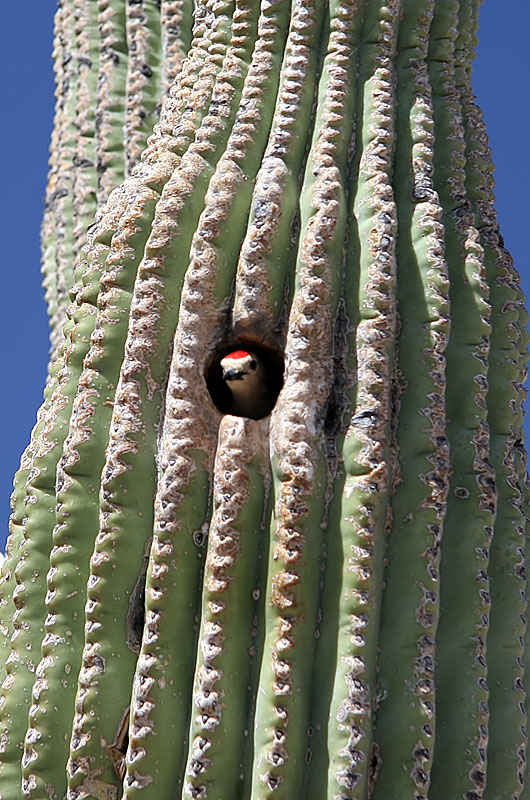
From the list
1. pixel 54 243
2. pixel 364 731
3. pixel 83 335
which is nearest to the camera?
pixel 364 731

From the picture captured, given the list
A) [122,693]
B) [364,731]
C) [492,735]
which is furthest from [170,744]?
[492,735]

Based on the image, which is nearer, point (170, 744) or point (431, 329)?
point (170, 744)

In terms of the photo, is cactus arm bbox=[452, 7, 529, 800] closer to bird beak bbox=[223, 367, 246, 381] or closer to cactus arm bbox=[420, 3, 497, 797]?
cactus arm bbox=[420, 3, 497, 797]

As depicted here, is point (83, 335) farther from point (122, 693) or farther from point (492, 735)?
point (492, 735)

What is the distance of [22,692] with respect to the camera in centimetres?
212

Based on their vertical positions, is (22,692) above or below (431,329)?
below

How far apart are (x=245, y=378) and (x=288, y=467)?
0.20 m

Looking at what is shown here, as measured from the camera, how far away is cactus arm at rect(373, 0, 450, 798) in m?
1.89

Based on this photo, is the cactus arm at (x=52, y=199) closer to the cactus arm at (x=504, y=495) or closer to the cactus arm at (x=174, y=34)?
the cactus arm at (x=174, y=34)

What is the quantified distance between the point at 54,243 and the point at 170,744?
8.36 feet

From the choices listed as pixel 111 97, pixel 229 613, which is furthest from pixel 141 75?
pixel 229 613

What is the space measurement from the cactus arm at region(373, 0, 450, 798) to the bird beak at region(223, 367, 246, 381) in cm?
28

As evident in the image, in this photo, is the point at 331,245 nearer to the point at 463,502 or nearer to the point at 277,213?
the point at 277,213

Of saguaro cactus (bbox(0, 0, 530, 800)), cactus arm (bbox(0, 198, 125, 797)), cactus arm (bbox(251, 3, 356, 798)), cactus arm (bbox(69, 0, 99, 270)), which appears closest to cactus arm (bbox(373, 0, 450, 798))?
saguaro cactus (bbox(0, 0, 530, 800))
